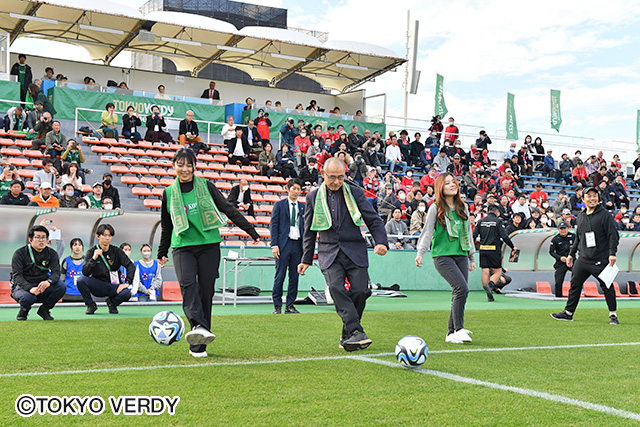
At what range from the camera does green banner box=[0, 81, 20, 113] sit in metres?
25.3

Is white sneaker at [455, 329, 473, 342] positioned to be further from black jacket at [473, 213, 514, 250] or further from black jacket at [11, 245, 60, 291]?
black jacket at [473, 213, 514, 250]

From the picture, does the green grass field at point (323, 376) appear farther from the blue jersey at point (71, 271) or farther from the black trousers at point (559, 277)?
the black trousers at point (559, 277)

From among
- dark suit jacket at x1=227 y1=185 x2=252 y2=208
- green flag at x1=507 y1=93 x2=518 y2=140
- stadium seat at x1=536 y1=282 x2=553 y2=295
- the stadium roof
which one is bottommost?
stadium seat at x1=536 y1=282 x2=553 y2=295

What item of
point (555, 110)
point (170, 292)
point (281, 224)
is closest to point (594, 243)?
point (281, 224)

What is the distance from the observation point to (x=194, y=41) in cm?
3275

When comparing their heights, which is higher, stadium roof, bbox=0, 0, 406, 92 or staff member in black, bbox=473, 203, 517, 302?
stadium roof, bbox=0, 0, 406, 92

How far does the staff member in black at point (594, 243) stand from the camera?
11203 mm

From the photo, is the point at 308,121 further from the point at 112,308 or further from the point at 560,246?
the point at 112,308

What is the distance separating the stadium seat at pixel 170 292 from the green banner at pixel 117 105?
533 inches

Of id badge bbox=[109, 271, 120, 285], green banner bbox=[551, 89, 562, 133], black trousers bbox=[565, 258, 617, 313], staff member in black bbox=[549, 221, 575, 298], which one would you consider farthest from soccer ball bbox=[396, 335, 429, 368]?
green banner bbox=[551, 89, 562, 133]

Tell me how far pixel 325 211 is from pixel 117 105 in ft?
74.5

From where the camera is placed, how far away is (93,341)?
8102 mm

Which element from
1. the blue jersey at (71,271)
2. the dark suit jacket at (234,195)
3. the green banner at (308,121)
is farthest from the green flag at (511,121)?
the blue jersey at (71,271)

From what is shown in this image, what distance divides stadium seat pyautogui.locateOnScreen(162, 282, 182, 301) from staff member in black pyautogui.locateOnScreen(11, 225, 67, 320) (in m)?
4.16
